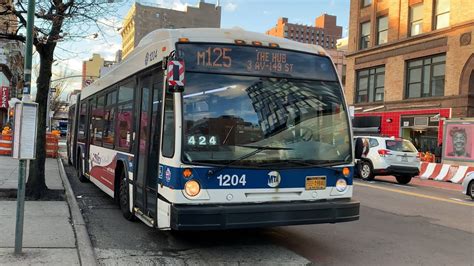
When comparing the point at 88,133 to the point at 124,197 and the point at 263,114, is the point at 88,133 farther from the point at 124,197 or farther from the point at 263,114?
the point at 263,114

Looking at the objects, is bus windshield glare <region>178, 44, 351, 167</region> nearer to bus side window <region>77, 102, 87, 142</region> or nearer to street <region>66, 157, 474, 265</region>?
street <region>66, 157, 474, 265</region>

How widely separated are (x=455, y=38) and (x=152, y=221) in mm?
25443

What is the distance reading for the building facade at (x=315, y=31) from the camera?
9669 centimetres

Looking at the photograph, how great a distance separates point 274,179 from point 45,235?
10.9ft

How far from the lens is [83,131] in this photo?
13336 mm

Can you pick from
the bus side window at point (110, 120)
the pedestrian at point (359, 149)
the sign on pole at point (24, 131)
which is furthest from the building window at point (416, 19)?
the sign on pole at point (24, 131)

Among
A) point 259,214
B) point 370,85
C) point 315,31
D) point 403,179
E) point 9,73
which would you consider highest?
point 315,31

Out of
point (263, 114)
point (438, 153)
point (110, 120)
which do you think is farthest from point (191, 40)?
point (438, 153)

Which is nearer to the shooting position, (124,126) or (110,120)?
(124,126)

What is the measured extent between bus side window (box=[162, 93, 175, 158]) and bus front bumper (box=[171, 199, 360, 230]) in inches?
28.1

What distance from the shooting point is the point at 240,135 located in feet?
19.4

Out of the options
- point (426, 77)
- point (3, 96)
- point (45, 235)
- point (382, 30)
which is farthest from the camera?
point (3, 96)

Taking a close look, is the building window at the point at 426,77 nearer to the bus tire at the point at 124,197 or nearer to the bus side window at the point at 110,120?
the bus side window at the point at 110,120

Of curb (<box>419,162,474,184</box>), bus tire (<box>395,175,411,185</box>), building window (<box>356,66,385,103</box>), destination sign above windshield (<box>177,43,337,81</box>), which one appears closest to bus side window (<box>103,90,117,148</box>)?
destination sign above windshield (<box>177,43,337,81</box>)
